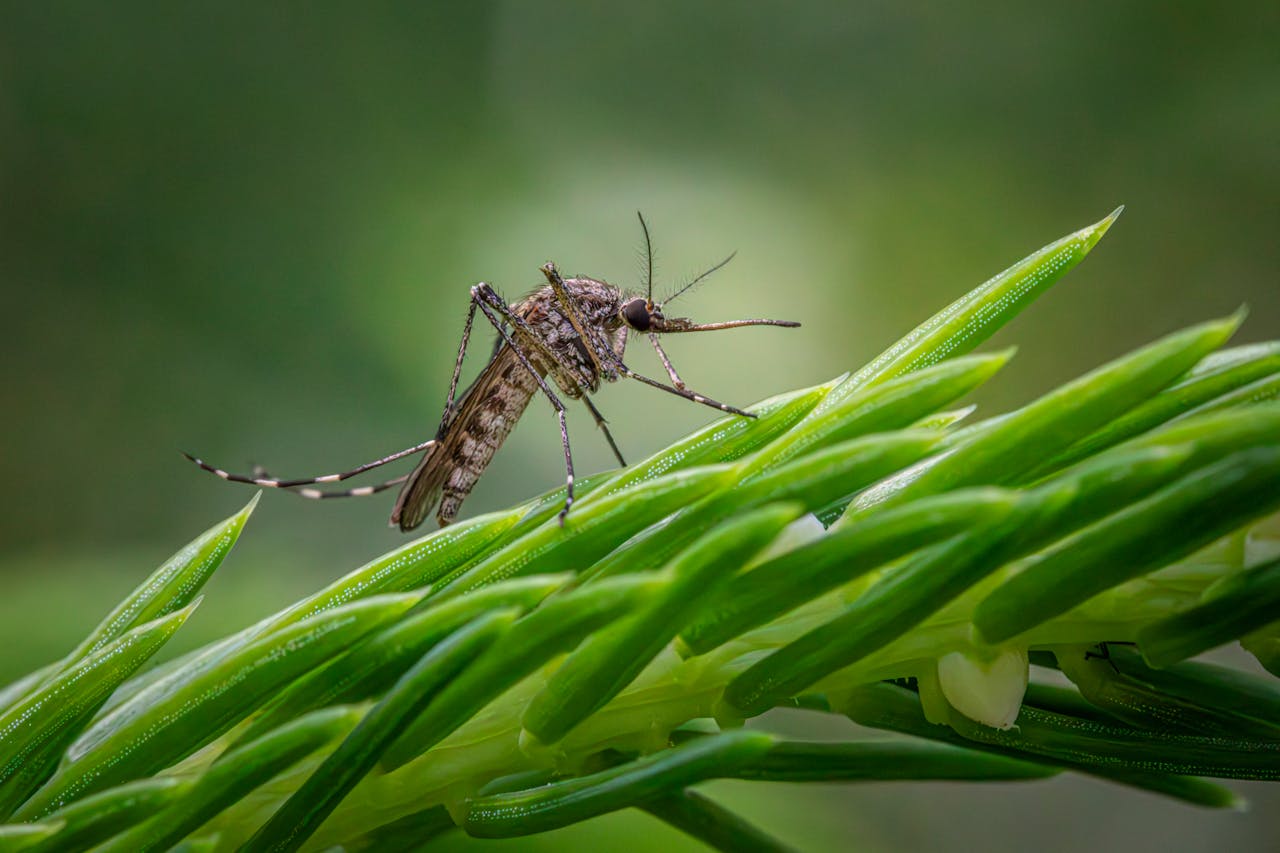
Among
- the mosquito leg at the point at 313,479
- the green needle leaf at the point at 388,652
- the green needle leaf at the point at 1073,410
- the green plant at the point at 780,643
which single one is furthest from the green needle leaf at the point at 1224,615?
the mosquito leg at the point at 313,479

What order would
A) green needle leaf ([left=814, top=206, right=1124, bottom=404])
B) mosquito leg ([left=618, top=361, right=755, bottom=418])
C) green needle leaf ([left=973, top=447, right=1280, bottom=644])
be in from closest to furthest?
green needle leaf ([left=973, top=447, right=1280, bottom=644]) < green needle leaf ([left=814, top=206, right=1124, bottom=404]) < mosquito leg ([left=618, top=361, right=755, bottom=418])

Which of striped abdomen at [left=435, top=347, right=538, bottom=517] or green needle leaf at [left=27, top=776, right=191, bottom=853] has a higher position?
striped abdomen at [left=435, top=347, right=538, bottom=517]

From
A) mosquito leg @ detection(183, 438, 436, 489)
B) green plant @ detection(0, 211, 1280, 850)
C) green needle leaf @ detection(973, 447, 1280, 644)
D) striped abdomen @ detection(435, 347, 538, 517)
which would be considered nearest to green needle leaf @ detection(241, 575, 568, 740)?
green plant @ detection(0, 211, 1280, 850)

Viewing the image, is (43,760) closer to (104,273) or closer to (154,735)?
(154,735)

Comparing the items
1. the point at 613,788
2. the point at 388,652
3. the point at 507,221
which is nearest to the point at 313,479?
the point at 388,652

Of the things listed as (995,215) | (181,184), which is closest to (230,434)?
(181,184)

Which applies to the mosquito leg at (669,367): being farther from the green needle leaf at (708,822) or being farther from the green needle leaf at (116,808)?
the green needle leaf at (116,808)

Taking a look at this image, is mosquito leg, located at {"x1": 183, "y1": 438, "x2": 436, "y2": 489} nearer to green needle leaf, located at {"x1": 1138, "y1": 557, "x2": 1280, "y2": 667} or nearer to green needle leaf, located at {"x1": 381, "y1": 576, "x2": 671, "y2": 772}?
green needle leaf, located at {"x1": 381, "y1": 576, "x2": 671, "y2": 772}
